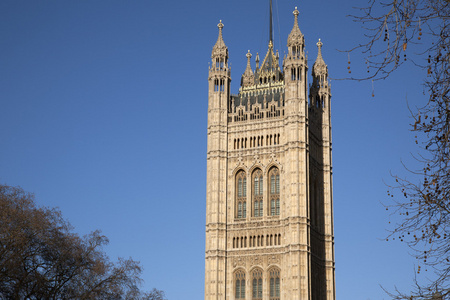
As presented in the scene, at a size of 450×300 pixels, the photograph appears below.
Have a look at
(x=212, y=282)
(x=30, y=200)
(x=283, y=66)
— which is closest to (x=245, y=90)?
(x=283, y=66)

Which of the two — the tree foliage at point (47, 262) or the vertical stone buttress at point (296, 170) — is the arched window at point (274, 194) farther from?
the tree foliage at point (47, 262)

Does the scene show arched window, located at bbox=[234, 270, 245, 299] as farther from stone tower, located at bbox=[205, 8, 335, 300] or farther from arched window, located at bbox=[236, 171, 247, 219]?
arched window, located at bbox=[236, 171, 247, 219]

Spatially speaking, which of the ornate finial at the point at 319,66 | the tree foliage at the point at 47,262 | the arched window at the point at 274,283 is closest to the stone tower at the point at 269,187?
the arched window at the point at 274,283

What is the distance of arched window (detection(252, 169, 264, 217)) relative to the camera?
72.8m

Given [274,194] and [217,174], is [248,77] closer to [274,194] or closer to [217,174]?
[217,174]

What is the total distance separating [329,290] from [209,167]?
17.0 metres

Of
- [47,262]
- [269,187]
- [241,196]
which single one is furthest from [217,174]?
[47,262]

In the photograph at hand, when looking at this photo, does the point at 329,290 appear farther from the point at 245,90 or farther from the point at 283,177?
the point at 245,90

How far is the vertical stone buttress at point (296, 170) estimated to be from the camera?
6875 cm

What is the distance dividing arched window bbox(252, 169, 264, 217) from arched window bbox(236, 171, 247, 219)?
945 mm


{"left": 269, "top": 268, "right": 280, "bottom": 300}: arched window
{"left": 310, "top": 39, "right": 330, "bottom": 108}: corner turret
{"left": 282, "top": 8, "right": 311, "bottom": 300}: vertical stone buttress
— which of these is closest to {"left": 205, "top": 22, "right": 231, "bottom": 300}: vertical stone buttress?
{"left": 269, "top": 268, "right": 280, "bottom": 300}: arched window

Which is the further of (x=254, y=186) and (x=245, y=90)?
(x=245, y=90)

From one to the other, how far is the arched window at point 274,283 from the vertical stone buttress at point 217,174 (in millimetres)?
4596

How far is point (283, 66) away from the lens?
77.3 meters
